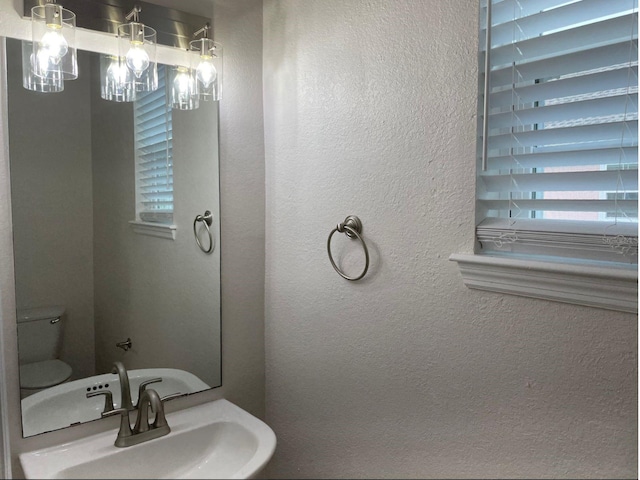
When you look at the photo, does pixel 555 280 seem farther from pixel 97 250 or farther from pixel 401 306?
pixel 97 250

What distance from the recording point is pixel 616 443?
0.73 meters

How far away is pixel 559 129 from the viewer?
31.1 inches

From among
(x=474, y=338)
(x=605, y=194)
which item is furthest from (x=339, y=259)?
(x=605, y=194)

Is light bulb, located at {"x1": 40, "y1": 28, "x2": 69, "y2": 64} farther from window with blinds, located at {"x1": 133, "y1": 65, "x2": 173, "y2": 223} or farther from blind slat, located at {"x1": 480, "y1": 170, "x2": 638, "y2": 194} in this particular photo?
blind slat, located at {"x1": 480, "y1": 170, "x2": 638, "y2": 194}

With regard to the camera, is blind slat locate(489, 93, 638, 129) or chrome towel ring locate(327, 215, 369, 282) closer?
blind slat locate(489, 93, 638, 129)

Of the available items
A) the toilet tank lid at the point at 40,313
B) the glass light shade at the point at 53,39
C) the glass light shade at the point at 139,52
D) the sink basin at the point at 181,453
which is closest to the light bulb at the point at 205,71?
the glass light shade at the point at 139,52

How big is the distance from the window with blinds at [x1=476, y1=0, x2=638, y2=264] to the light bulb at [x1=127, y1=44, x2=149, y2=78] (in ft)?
2.50

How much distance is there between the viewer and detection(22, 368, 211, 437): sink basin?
102 centimetres

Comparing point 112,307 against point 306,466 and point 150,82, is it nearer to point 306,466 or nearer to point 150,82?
point 150,82

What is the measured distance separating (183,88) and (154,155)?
197mm

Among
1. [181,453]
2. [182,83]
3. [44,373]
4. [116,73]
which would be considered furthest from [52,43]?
[181,453]

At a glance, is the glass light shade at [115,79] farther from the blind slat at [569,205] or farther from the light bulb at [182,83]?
the blind slat at [569,205]

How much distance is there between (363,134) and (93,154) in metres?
0.63

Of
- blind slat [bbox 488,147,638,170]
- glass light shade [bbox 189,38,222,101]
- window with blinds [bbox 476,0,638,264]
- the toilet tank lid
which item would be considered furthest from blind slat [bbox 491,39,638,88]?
the toilet tank lid
